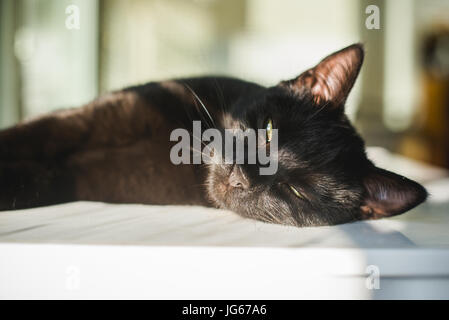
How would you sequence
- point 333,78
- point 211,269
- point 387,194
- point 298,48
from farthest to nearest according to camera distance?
point 298,48 < point 333,78 < point 387,194 < point 211,269

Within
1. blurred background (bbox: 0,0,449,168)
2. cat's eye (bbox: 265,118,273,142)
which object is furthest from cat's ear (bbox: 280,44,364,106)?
blurred background (bbox: 0,0,449,168)

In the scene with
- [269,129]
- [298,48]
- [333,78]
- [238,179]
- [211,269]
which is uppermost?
[298,48]

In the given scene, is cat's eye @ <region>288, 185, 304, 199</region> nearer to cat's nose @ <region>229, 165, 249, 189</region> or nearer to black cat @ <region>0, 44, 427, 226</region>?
black cat @ <region>0, 44, 427, 226</region>

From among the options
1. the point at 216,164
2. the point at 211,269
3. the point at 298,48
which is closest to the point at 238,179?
the point at 216,164

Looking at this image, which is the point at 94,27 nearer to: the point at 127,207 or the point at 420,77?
the point at 127,207

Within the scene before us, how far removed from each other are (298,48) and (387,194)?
2887mm

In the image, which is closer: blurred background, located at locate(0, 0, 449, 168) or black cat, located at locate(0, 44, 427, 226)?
black cat, located at locate(0, 44, 427, 226)

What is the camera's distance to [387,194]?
0.86 meters

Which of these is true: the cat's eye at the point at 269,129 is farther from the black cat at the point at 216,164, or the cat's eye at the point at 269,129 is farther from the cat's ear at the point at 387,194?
the cat's ear at the point at 387,194

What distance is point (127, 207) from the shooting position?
0.93m

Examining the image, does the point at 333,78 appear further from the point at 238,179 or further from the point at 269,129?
the point at 238,179

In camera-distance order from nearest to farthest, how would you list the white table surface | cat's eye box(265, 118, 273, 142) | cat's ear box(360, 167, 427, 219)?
1. the white table surface
2. cat's ear box(360, 167, 427, 219)
3. cat's eye box(265, 118, 273, 142)

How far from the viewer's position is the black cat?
869 mm
